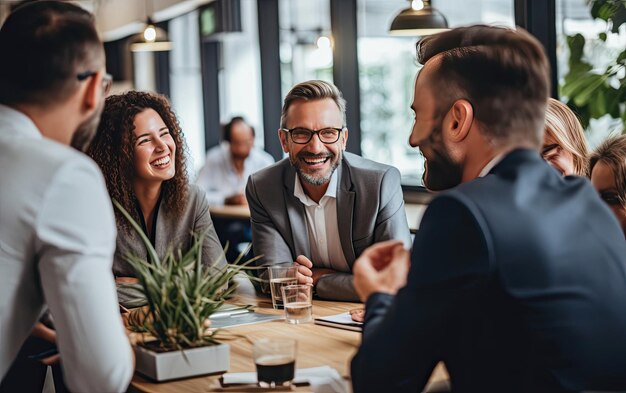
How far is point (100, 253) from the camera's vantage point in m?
1.65

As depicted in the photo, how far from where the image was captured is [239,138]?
8484 mm

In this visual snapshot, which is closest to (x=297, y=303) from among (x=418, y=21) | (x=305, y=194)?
(x=305, y=194)

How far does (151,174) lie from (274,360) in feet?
4.91

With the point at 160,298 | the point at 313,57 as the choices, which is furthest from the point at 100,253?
the point at 313,57

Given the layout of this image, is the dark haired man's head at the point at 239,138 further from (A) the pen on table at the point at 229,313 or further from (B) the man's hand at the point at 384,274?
(B) the man's hand at the point at 384,274

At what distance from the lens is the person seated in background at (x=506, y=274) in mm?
1561

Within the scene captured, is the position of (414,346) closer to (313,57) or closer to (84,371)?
(84,371)

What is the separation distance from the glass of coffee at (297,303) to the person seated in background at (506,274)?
0.97 metres

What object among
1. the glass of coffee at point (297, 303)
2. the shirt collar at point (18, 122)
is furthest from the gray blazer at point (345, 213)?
the shirt collar at point (18, 122)

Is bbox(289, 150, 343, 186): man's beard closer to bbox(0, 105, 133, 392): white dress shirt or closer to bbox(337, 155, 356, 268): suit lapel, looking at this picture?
bbox(337, 155, 356, 268): suit lapel

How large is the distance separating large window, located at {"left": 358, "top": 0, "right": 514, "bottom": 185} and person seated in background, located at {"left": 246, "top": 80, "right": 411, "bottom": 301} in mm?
3866

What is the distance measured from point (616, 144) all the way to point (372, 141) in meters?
4.75

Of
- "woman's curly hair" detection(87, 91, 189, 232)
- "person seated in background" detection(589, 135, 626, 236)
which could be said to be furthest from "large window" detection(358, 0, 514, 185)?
"person seated in background" detection(589, 135, 626, 236)

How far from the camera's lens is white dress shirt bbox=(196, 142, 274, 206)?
28.3 ft
